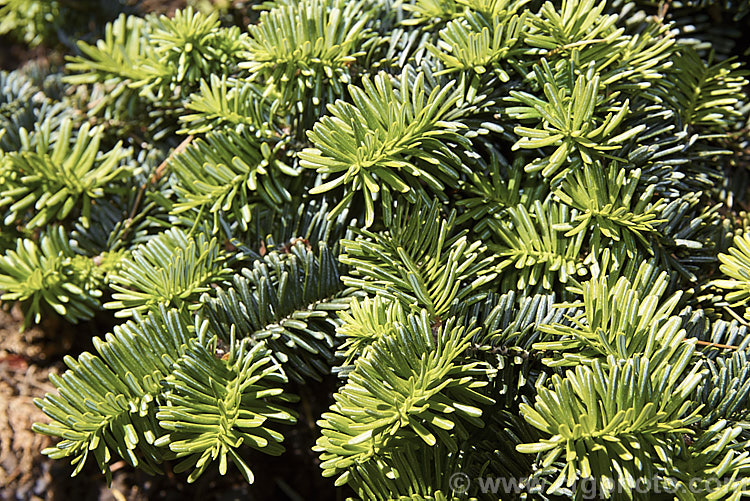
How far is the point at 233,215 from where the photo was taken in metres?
0.86

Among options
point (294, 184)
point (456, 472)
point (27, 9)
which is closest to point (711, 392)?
point (456, 472)

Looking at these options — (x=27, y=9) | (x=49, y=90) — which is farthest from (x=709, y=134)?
(x=27, y=9)

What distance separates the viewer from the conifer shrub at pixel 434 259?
64 cm

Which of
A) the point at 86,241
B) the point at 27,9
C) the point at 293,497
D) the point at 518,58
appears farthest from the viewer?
the point at 27,9

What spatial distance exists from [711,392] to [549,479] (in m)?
0.22

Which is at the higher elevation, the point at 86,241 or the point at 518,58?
the point at 518,58

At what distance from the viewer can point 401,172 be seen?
77 centimetres

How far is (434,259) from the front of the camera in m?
0.74

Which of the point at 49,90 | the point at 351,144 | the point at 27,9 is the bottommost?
the point at 351,144

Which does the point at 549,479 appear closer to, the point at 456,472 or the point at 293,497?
the point at 456,472

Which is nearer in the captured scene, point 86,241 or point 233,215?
point 233,215

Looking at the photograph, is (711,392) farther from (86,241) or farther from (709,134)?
(86,241)

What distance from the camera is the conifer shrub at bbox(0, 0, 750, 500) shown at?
64cm

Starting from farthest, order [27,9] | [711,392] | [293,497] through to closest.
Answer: [27,9]
[293,497]
[711,392]
